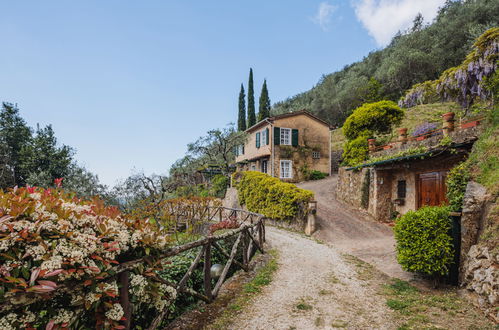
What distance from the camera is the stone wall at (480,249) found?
402 centimetres

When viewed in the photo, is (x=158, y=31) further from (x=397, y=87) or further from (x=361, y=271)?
(x=397, y=87)

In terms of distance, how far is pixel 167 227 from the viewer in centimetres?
1073

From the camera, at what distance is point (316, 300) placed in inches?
180

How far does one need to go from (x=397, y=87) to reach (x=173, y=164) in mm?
30606

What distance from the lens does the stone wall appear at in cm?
402

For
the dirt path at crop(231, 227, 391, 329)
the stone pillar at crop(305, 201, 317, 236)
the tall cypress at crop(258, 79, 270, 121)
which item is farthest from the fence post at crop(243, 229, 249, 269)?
the tall cypress at crop(258, 79, 270, 121)

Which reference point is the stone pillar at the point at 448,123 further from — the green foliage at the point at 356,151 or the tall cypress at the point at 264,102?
the tall cypress at the point at 264,102

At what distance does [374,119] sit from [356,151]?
298cm

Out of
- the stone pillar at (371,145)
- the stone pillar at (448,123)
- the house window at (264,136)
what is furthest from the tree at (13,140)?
the stone pillar at (448,123)

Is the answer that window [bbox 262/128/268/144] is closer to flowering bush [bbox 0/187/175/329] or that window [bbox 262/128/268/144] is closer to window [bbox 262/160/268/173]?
window [bbox 262/160/268/173]

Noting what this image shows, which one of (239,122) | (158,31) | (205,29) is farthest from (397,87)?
(158,31)

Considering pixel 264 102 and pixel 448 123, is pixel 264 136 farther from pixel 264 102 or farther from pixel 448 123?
pixel 264 102

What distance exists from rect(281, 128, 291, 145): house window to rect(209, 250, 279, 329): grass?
14673mm

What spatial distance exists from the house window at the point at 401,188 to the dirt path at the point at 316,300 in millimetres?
6414
